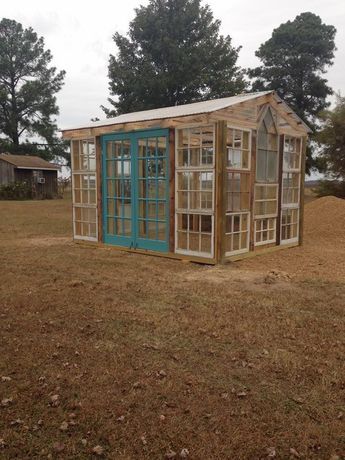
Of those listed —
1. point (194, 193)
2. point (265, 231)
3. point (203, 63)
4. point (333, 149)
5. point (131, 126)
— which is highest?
point (203, 63)

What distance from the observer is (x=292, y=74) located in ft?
93.9

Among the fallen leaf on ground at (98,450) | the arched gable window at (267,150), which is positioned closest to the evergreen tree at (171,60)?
the arched gable window at (267,150)

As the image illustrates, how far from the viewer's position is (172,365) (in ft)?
11.6

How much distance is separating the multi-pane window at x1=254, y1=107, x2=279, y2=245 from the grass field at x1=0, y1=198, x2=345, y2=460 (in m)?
2.24

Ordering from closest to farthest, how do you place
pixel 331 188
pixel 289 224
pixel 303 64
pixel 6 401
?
pixel 6 401 < pixel 289 224 < pixel 331 188 < pixel 303 64

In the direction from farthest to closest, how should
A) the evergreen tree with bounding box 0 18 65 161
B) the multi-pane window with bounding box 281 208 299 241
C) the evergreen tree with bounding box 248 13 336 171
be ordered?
1. the evergreen tree with bounding box 0 18 65 161
2. the evergreen tree with bounding box 248 13 336 171
3. the multi-pane window with bounding box 281 208 299 241

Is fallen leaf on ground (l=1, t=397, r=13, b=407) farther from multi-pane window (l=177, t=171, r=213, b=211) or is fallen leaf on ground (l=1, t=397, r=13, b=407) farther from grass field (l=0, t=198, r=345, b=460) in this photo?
multi-pane window (l=177, t=171, r=213, b=211)

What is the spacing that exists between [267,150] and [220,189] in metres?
2.07

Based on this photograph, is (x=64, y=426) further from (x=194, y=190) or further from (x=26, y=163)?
(x=26, y=163)

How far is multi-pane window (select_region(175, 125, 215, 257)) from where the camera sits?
7.77 metres

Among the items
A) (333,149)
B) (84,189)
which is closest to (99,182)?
(84,189)

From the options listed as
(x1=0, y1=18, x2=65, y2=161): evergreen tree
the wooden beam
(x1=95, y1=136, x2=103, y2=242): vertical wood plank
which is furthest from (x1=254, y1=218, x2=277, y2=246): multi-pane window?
(x1=0, y1=18, x2=65, y2=161): evergreen tree

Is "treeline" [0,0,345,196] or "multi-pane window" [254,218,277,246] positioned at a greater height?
"treeline" [0,0,345,196]

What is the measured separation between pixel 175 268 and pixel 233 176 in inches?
83.7
